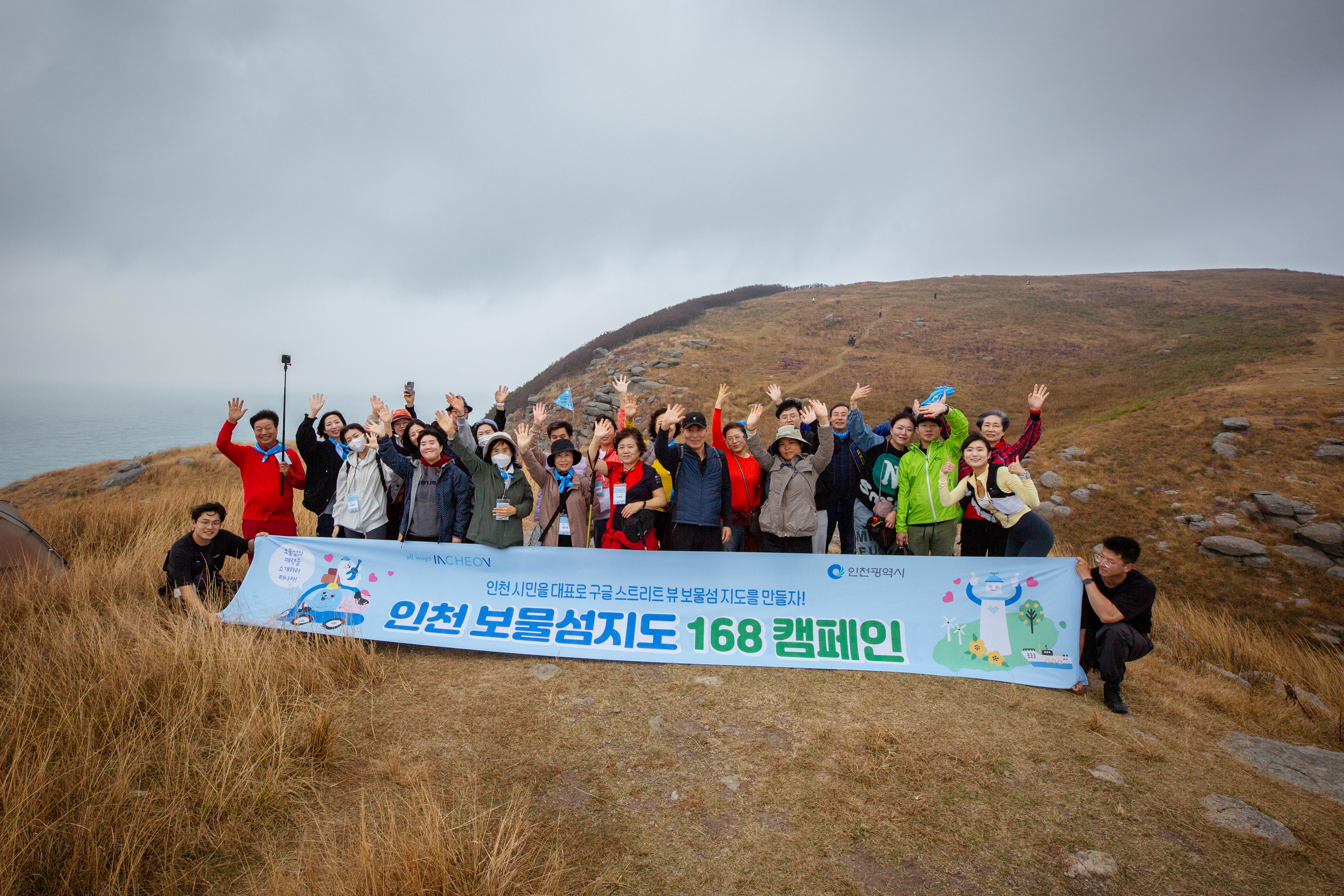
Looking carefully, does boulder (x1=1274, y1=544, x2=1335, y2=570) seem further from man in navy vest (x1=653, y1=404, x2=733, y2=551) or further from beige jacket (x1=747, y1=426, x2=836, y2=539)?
man in navy vest (x1=653, y1=404, x2=733, y2=551)

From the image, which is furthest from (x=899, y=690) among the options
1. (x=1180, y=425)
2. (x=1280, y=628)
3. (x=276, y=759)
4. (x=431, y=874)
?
(x=1180, y=425)

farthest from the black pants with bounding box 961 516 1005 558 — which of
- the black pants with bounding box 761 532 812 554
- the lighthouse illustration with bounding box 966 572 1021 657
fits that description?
the black pants with bounding box 761 532 812 554

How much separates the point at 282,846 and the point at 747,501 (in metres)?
4.38

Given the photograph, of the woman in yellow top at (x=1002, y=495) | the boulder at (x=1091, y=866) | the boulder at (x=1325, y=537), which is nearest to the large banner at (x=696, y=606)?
the woman in yellow top at (x=1002, y=495)

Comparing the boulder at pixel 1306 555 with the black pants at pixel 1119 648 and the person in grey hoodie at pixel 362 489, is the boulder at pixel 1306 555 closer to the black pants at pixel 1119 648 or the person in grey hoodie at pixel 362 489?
the black pants at pixel 1119 648

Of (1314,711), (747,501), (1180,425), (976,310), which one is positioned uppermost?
(976,310)

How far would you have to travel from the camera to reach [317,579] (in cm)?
552

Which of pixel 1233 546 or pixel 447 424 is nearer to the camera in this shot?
pixel 447 424

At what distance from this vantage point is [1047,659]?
4648mm

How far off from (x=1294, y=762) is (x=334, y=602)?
794 cm

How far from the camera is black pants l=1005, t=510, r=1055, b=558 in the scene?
16.9ft

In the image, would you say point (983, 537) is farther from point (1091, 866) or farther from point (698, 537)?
point (1091, 866)

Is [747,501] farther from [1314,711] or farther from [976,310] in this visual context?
[976,310]

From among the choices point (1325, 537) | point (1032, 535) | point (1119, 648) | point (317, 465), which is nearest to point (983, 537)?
point (1032, 535)
